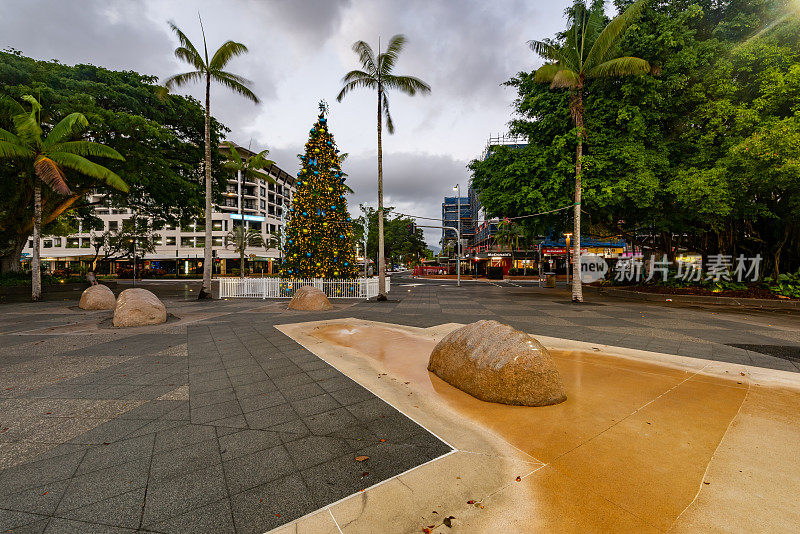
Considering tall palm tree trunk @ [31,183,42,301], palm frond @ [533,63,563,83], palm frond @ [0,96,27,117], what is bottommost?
tall palm tree trunk @ [31,183,42,301]

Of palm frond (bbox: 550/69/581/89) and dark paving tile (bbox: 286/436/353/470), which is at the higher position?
palm frond (bbox: 550/69/581/89)

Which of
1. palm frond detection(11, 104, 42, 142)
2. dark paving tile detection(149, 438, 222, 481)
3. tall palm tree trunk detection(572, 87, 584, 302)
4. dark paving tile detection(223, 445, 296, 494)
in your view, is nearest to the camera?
dark paving tile detection(223, 445, 296, 494)

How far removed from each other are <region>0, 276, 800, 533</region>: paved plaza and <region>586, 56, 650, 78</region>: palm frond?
12.0 metres

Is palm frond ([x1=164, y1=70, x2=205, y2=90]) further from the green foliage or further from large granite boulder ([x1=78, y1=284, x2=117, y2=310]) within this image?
the green foliage

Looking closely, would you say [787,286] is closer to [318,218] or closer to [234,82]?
[318,218]

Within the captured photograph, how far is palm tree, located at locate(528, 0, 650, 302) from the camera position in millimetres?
13797

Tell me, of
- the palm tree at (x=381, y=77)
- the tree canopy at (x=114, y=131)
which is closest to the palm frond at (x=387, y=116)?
the palm tree at (x=381, y=77)

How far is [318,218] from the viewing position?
1791 centimetres

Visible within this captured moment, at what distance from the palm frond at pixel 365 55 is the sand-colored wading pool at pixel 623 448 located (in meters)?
16.1

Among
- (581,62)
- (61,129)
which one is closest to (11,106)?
(61,129)

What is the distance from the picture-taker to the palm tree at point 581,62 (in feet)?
45.3

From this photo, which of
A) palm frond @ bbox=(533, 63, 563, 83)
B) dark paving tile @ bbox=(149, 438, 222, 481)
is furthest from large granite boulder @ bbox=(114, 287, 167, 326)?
palm frond @ bbox=(533, 63, 563, 83)

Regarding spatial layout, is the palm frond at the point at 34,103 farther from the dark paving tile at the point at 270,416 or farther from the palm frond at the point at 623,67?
the palm frond at the point at 623,67

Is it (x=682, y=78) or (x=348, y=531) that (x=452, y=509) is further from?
(x=682, y=78)
